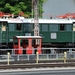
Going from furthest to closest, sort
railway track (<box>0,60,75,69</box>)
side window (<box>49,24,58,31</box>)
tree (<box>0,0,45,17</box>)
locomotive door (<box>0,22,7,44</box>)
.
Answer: tree (<box>0,0,45,17</box>)
side window (<box>49,24,58,31</box>)
locomotive door (<box>0,22,7,44</box>)
railway track (<box>0,60,75,69</box>)

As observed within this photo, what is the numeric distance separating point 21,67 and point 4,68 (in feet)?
4.05

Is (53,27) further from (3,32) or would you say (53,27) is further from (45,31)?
(3,32)

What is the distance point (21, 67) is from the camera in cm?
2567

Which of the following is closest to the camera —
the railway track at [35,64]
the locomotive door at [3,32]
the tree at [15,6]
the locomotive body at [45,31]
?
the railway track at [35,64]

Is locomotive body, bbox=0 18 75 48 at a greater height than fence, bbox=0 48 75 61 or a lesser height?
greater

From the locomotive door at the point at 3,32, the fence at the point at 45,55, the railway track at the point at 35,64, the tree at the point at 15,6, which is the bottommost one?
the railway track at the point at 35,64

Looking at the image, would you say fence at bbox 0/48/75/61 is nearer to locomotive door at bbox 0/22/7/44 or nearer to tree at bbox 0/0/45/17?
locomotive door at bbox 0/22/7/44

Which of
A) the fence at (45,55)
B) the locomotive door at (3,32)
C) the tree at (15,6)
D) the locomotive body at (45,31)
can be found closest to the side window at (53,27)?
the locomotive body at (45,31)

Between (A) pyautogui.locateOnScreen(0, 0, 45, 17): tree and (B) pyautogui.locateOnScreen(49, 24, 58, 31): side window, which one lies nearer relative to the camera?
(B) pyautogui.locateOnScreen(49, 24, 58, 31): side window

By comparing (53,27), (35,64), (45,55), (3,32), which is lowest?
(35,64)

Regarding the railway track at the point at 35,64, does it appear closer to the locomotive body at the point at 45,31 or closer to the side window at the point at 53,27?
the locomotive body at the point at 45,31

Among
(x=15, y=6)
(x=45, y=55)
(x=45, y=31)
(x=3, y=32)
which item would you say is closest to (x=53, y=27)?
(x=45, y=31)

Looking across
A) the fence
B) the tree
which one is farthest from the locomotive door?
the tree

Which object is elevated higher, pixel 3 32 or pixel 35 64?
pixel 3 32
